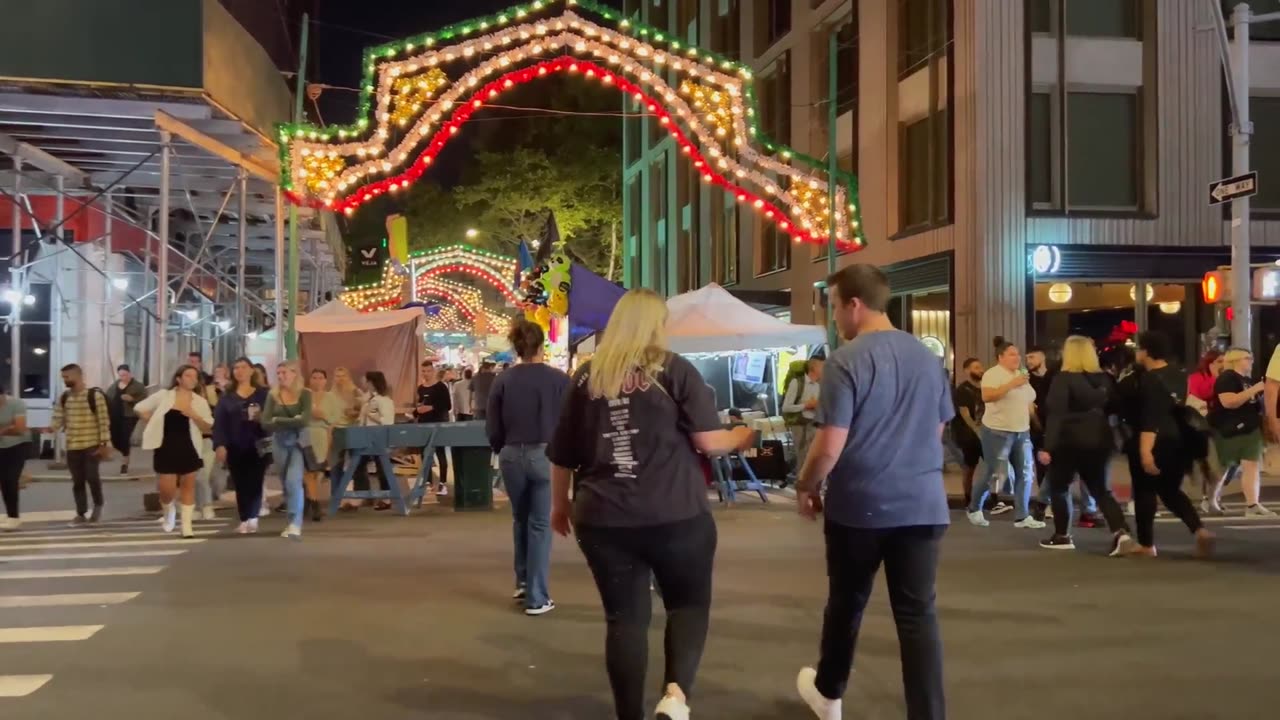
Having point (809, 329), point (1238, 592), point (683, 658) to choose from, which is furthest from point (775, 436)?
point (683, 658)

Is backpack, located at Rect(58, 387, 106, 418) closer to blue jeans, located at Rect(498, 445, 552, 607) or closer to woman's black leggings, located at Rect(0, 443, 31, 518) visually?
woman's black leggings, located at Rect(0, 443, 31, 518)

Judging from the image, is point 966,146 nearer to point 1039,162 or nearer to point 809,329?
point 1039,162

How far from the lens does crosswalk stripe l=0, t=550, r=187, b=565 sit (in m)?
10.7

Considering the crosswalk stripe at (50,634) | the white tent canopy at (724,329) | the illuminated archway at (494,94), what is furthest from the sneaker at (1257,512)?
the crosswalk stripe at (50,634)

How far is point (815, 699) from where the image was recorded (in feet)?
17.0

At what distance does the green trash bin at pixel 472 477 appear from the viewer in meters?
14.2

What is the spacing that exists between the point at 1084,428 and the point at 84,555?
8.78 m

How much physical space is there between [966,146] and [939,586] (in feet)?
43.6

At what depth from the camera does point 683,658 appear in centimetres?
476

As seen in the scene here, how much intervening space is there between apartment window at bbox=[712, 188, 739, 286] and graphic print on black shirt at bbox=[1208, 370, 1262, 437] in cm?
2327

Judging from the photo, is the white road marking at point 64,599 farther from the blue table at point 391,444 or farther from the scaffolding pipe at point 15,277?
the scaffolding pipe at point 15,277

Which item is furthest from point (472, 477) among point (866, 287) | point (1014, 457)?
point (866, 287)

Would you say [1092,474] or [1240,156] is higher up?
[1240,156]

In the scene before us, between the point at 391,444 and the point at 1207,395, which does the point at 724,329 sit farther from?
the point at 1207,395
